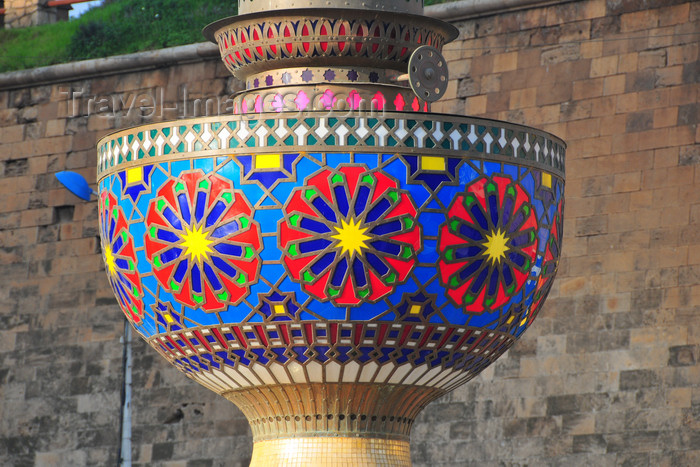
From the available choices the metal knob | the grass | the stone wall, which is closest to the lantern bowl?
the metal knob

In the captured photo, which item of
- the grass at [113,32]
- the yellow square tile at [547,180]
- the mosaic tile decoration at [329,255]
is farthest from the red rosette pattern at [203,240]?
the grass at [113,32]

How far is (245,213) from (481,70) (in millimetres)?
7996

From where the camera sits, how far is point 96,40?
19.6 meters

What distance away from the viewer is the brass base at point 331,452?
8.87 meters

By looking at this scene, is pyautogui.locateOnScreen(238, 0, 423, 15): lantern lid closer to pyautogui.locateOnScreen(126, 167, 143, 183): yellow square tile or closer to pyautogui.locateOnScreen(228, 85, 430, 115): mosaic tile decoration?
pyautogui.locateOnScreen(228, 85, 430, 115): mosaic tile decoration

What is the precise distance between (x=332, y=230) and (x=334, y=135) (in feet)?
1.62

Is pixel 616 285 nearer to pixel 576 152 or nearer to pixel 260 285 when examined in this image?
pixel 576 152

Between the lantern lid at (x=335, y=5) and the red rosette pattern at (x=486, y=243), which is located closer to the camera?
the red rosette pattern at (x=486, y=243)

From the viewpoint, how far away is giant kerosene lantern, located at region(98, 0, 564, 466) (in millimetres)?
8555

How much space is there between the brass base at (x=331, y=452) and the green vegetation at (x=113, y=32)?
33.8ft

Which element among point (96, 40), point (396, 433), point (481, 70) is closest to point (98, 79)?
point (96, 40)

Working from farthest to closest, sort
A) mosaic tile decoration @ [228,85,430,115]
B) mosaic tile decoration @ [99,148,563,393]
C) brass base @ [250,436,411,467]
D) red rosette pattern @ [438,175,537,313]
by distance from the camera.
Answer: mosaic tile decoration @ [228,85,430,115] < brass base @ [250,436,411,467] < red rosette pattern @ [438,175,537,313] < mosaic tile decoration @ [99,148,563,393]

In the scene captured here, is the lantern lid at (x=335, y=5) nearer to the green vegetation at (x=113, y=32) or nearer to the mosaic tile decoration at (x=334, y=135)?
the mosaic tile decoration at (x=334, y=135)

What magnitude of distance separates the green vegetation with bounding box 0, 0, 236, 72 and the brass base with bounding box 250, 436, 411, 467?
10.3 m
